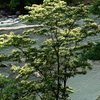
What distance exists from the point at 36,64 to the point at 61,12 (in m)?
2.40

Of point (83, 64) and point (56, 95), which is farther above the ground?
point (83, 64)

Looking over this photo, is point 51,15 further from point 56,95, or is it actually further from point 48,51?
point 56,95

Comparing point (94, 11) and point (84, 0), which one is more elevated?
point (94, 11)

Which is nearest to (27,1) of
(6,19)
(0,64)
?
(6,19)

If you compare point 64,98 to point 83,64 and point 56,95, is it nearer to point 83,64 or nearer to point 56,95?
point 56,95

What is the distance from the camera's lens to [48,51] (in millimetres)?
7184

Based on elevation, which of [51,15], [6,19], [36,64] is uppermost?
[51,15]

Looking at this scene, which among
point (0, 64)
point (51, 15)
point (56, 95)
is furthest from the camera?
point (0, 64)

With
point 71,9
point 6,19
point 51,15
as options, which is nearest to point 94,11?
point 71,9

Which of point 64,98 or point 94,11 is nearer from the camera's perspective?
point 94,11

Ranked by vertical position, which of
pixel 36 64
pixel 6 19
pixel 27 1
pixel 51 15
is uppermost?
pixel 51 15

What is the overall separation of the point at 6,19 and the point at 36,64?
31.1 meters

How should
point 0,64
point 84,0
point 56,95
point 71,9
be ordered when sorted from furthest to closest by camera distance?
point 84,0 → point 0,64 → point 56,95 → point 71,9

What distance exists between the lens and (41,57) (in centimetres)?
723
